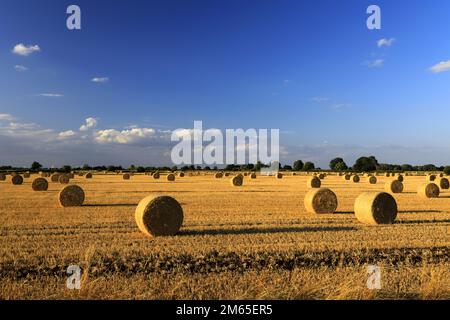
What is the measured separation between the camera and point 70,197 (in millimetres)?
24359

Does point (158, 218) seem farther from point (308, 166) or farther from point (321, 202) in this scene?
point (308, 166)

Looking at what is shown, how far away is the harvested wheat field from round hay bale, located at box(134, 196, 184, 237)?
36 cm

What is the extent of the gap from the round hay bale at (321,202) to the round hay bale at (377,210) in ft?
9.61

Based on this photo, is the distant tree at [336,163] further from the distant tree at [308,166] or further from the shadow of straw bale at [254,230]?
the shadow of straw bale at [254,230]

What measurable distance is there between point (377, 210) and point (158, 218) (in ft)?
29.4

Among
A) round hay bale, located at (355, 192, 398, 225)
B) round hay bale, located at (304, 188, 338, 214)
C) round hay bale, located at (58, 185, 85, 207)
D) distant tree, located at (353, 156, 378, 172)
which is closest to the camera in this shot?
round hay bale, located at (355, 192, 398, 225)

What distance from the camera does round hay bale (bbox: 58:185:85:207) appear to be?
24188 millimetres

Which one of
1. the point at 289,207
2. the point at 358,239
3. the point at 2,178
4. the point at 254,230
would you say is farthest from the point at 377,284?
the point at 2,178

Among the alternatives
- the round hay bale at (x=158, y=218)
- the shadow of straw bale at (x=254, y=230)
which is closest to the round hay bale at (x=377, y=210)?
the shadow of straw bale at (x=254, y=230)

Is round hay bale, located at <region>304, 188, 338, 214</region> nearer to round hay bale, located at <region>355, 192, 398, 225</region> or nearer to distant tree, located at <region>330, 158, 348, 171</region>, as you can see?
round hay bale, located at <region>355, 192, 398, 225</region>

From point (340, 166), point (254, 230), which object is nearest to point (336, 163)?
point (340, 166)

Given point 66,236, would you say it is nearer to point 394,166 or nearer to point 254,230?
point 254,230

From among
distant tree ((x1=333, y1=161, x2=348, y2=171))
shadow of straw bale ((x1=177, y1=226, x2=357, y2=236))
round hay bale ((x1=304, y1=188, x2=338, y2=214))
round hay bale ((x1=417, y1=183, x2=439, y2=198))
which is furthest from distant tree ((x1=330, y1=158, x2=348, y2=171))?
shadow of straw bale ((x1=177, y1=226, x2=357, y2=236))
